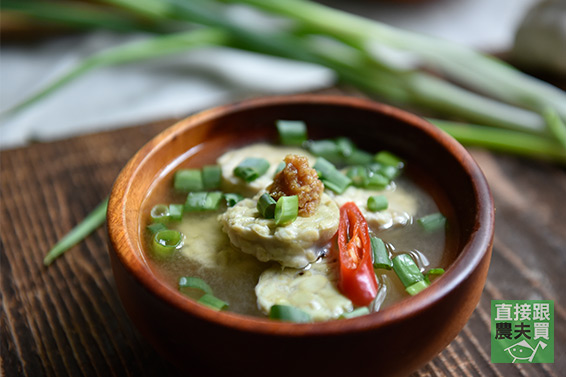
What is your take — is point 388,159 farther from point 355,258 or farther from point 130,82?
point 130,82

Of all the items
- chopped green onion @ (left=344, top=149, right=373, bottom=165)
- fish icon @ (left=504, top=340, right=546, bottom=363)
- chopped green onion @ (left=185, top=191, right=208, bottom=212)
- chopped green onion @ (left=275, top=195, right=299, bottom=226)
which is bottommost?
fish icon @ (left=504, top=340, right=546, bottom=363)

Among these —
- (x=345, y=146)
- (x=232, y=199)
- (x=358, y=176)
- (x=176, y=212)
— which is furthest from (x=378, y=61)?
(x=176, y=212)

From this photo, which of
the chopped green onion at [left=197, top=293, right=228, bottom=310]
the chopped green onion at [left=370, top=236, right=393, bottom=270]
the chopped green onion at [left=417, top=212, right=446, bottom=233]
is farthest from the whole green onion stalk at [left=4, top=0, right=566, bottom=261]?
the chopped green onion at [left=197, top=293, right=228, bottom=310]

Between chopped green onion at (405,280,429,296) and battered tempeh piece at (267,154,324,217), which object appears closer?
chopped green onion at (405,280,429,296)

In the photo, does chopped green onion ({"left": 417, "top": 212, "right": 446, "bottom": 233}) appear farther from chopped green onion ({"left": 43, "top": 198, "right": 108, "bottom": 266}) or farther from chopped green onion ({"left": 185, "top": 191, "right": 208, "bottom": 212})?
chopped green onion ({"left": 43, "top": 198, "right": 108, "bottom": 266})

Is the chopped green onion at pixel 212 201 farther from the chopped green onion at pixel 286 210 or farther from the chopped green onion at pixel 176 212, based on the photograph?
the chopped green onion at pixel 286 210

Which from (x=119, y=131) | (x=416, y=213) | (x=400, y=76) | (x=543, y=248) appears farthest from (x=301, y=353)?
(x=400, y=76)
